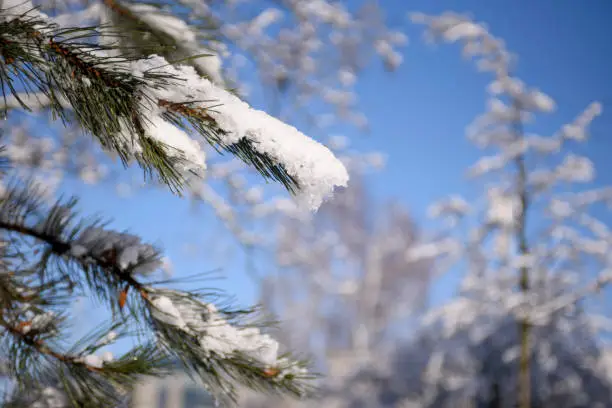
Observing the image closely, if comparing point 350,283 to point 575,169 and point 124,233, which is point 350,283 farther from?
point 124,233

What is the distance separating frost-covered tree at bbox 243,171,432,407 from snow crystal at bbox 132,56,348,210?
1548cm

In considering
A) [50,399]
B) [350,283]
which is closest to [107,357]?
[50,399]

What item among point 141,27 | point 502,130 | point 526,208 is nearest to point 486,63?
point 502,130

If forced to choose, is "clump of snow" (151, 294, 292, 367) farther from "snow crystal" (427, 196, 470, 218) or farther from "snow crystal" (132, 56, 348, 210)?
"snow crystal" (427, 196, 470, 218)

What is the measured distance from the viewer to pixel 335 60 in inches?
179

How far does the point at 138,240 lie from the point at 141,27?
0.65 m

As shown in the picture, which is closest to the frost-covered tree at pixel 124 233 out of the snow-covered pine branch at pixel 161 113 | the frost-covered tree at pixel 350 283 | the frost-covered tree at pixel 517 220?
the snow-covered pine branch at pixel 161 113

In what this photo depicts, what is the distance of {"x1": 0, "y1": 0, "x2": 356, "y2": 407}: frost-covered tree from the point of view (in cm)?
96

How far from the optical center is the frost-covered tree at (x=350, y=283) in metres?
17.2

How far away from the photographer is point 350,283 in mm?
17688

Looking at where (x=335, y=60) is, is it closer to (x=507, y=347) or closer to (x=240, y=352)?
(x=240, y=352)

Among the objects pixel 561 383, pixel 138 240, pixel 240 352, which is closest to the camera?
pixel 240 352

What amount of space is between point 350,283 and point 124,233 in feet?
54.4

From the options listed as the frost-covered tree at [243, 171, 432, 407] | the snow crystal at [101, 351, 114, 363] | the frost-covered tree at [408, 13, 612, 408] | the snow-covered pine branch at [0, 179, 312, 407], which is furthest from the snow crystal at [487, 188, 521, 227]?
the frost-covered tree at [243, 171, 432, 407]
